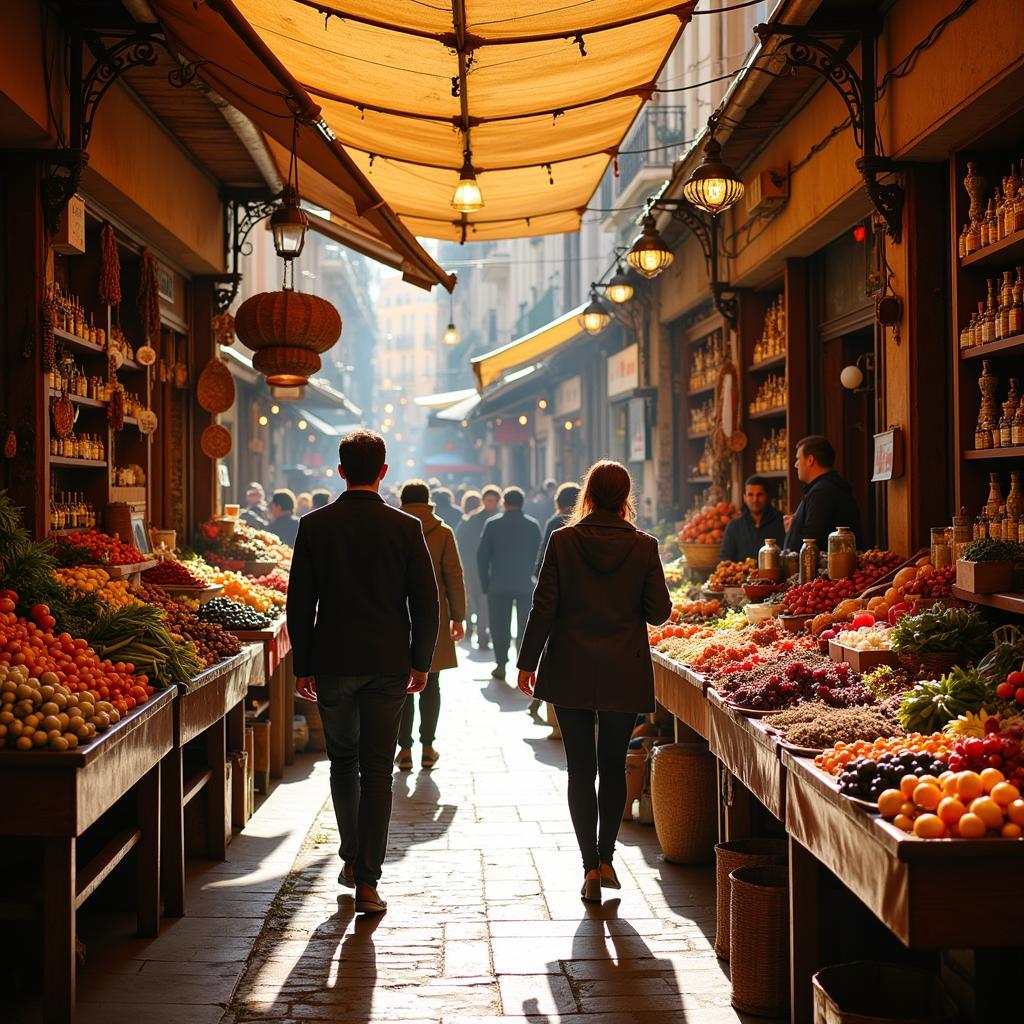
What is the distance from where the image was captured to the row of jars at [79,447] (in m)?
8.04

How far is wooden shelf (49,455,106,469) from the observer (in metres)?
7.90

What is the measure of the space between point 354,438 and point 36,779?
2216mm

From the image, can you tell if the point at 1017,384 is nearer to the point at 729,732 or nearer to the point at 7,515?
the point at 729,732

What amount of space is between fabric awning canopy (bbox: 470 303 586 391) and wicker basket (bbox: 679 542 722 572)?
7.48 meters

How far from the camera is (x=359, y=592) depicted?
5.57 m

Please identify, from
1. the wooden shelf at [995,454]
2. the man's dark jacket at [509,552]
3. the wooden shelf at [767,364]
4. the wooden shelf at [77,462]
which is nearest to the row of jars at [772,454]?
the wooden shelf at [767,364]

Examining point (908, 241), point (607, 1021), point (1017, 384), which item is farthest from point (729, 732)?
point (908, 241)

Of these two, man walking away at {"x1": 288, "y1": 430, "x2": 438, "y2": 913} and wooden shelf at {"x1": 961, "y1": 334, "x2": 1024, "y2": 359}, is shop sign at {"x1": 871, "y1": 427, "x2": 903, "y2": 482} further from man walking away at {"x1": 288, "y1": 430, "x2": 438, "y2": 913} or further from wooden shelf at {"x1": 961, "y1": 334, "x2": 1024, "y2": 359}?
man walking away at {"x1": 288, "y1": 430, "x2": 438, "y2": 913}

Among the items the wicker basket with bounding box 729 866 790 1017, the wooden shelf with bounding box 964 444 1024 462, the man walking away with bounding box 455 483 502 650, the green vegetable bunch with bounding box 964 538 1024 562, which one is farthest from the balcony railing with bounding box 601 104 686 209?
the wicker basket with bounding box 729 866 790 1017

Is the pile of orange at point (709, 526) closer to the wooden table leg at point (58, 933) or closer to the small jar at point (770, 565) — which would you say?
the small jar at point (770, 565)

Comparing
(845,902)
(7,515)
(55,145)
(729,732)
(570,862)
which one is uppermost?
(55,145)

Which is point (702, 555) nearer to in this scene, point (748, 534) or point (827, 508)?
point (748, 534)

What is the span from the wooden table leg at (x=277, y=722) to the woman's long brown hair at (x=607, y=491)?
3.62 metres

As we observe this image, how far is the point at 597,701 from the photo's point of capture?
5.81m
